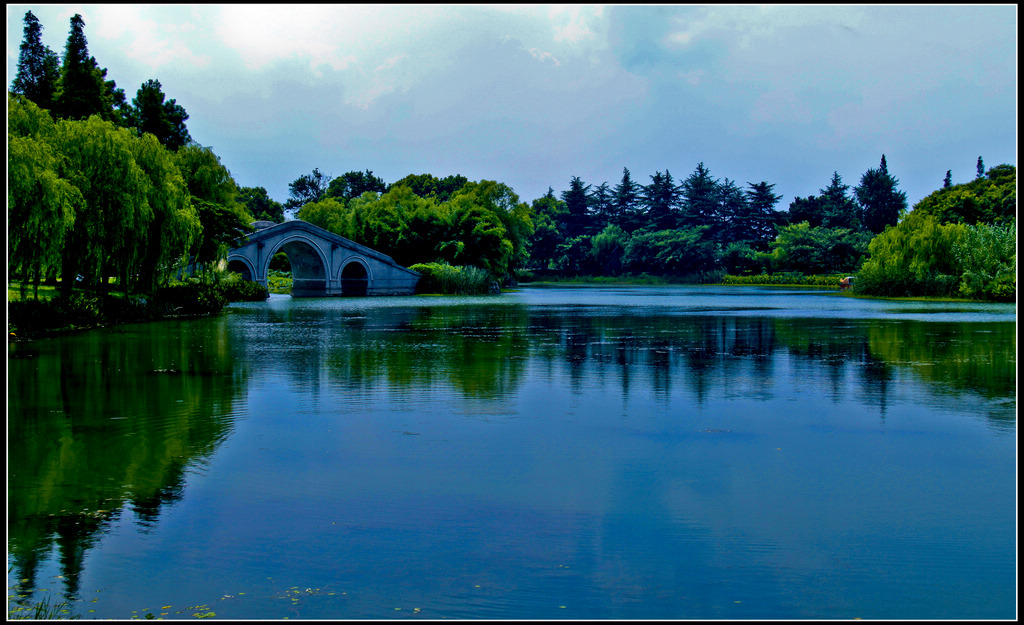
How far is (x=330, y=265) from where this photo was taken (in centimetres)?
6138

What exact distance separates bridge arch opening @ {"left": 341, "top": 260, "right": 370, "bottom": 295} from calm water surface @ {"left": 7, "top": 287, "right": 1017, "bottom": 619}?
46.9m

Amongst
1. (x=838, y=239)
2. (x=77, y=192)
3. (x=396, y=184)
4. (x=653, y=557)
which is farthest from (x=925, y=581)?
(x=396, y=184)

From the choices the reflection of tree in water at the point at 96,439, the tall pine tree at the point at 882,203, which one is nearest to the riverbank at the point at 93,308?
the reflection of tree in water at the point at 96,439

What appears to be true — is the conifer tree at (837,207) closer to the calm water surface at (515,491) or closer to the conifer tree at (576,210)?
the conifer tree at (576,210)

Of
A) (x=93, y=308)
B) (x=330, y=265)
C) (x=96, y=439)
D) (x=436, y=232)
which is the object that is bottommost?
(x=96, y=439)

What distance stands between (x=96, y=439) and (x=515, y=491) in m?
4.73

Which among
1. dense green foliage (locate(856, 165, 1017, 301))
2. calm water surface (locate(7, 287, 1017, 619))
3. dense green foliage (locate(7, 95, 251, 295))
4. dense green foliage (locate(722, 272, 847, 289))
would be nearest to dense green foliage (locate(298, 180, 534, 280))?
dense green foliage (locate(856, 165, 1017, 301))

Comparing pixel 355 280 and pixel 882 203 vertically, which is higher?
pixel 882 203

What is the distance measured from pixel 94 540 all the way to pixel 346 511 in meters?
1.67

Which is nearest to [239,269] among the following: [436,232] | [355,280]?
A: [355,280]

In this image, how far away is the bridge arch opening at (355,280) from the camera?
62438 mm

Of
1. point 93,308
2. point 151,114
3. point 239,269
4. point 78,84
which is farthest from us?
point 239,269

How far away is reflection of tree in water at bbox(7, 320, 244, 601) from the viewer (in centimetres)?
629

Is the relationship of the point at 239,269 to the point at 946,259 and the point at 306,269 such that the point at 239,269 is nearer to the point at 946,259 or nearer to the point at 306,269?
the point at 306,269
